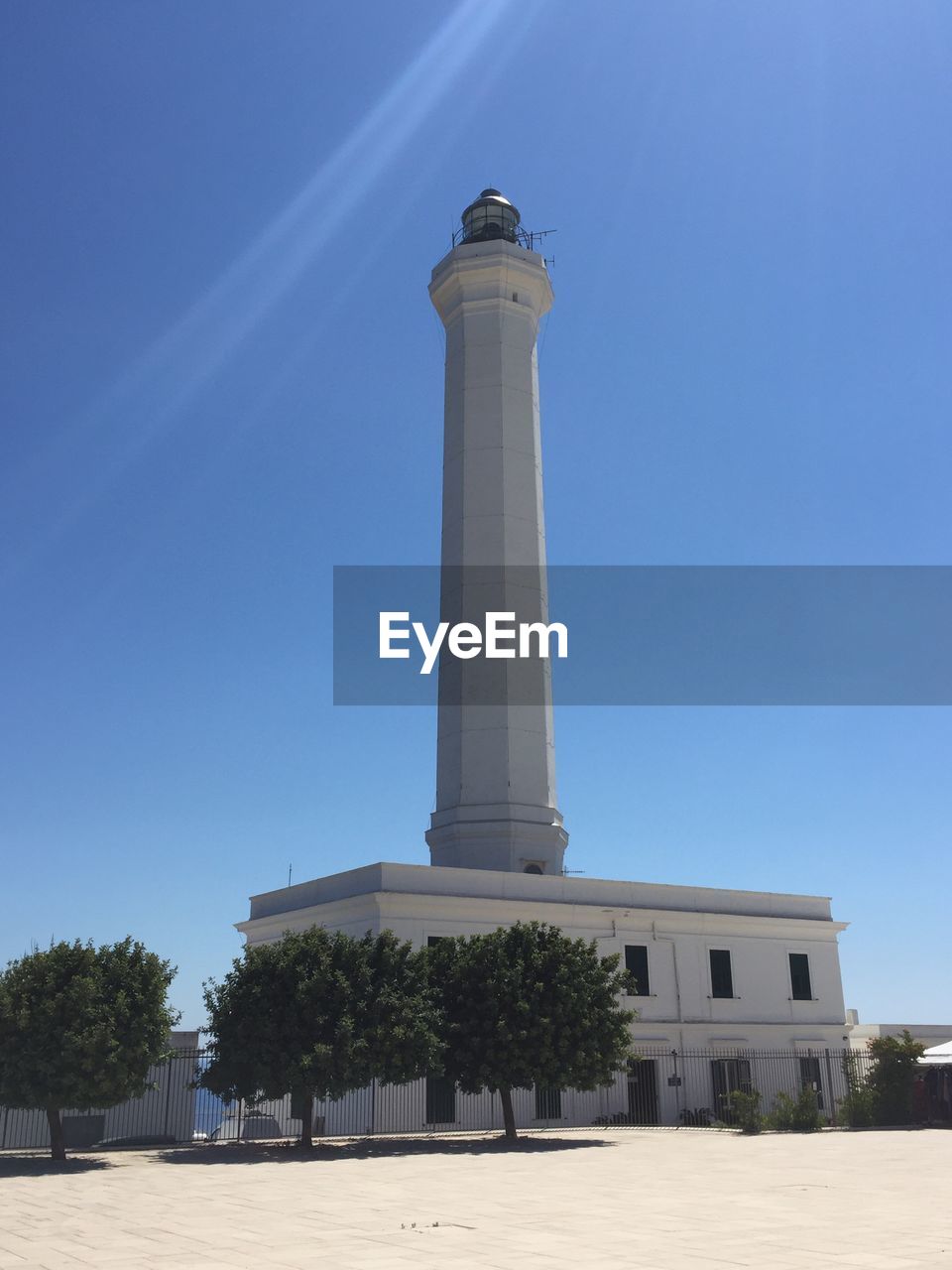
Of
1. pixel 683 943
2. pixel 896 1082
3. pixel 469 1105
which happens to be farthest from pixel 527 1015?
pixel 896 1082

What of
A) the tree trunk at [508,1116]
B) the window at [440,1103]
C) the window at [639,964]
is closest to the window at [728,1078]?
the window at [639,964]

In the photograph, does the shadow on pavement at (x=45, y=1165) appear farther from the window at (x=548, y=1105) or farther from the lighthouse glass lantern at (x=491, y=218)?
the lighthouse glass lantern at (x=491, y=218)

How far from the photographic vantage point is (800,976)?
38.8m

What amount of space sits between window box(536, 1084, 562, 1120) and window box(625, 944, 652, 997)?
4.40 metres

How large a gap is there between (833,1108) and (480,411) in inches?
1045

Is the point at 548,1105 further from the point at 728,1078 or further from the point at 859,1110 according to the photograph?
the point at 859,1110

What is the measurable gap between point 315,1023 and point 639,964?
46.6 feet

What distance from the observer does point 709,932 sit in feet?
123

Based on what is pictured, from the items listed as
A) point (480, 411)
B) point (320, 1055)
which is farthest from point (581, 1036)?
point (480, 411)

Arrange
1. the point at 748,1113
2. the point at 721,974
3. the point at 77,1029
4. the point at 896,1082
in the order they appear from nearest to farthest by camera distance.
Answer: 1. the point at 77,1029
2. the point at 748,1113
3. the point at 896,1082
4. the point at 721,974

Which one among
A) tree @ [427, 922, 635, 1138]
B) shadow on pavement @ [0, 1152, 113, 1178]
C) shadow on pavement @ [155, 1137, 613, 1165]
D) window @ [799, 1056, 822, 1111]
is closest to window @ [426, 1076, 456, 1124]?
shadow on pavement @ [155, 1137, 613, 1165]

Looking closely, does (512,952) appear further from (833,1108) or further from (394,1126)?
(833,1108)

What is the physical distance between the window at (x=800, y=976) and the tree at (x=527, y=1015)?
43.1 ft

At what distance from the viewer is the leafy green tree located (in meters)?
32.1
